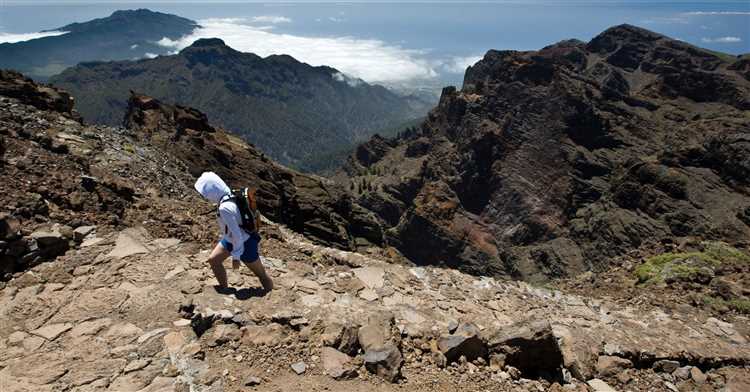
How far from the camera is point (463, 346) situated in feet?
27.5

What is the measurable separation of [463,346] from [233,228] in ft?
16.9

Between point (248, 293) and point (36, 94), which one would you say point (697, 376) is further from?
point (36, 94)

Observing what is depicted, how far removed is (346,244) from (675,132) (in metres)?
67.1

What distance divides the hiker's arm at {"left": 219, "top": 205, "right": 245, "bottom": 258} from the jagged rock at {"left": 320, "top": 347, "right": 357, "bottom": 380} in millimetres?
2696

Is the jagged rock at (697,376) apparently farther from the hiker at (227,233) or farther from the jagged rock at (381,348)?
the hiker at (227,233)

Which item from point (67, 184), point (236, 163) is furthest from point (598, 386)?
point (236, 163)

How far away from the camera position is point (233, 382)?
22.8 ft

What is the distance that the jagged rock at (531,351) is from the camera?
27.6 feet

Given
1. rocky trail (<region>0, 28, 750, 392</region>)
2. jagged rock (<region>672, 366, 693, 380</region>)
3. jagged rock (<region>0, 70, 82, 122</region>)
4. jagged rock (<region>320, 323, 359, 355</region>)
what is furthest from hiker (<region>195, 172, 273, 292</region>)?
jagged rock (<region>0, 70, 82, 122</region>)

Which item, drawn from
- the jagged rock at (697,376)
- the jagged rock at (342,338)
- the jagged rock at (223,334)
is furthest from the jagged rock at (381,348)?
the jagged rock at (697,376)

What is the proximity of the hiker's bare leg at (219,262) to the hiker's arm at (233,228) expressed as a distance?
27 centimetres

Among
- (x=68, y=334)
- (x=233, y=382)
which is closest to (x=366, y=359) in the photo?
(x=233, y=382)

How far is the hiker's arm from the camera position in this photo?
8.41m

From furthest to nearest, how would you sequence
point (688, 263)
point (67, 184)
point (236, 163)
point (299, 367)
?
point (236, 163) < point (688, 263) < point (67, 184) < point (299, 367)
